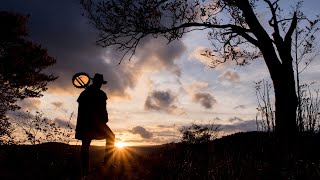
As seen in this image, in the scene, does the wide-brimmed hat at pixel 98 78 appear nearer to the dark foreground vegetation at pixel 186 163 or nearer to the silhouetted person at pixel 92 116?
the silhouetted person at pixel 92 116

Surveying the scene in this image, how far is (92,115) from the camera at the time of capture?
27.9ft

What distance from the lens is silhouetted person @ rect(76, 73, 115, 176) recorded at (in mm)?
8500

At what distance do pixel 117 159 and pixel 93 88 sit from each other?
184 cm

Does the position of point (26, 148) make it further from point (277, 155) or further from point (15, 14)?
point (15, 14)

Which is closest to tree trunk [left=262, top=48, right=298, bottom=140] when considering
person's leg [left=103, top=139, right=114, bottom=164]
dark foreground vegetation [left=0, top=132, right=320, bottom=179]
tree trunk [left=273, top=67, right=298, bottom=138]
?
tree trunk [left=273, top=67, right=298, bottom=138]

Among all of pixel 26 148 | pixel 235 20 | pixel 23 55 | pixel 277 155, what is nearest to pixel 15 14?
pixel 23 55

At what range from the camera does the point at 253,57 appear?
49.4 ft

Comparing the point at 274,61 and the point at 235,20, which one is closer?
the point at 274,61

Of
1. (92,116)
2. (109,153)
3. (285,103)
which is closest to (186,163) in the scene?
(109,153)

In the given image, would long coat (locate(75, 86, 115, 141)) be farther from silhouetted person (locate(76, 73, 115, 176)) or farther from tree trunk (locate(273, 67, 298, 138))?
tree trunk (locate(273, 67, 298, 138))

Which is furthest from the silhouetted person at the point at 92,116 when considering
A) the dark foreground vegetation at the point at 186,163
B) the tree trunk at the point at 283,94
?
the tree trunk at the point at 283,94

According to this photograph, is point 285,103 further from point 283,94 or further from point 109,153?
point 109,153

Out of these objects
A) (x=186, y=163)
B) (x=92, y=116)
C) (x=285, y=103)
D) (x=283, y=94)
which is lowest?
(x=186, y=163)

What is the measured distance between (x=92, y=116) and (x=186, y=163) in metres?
3.10
